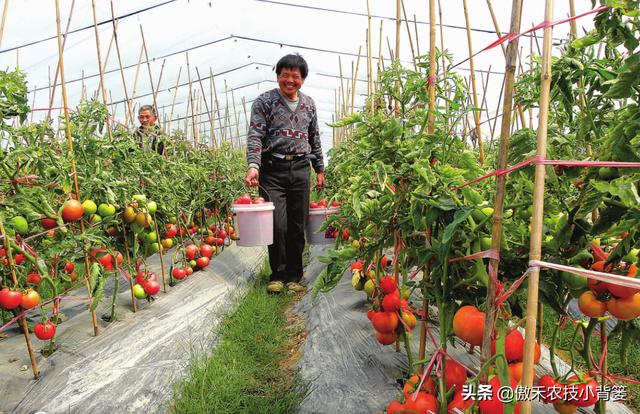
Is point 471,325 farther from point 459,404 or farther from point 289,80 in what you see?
point 289,80

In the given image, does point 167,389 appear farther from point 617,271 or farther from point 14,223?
point 617,271

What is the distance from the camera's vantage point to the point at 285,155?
119 inches

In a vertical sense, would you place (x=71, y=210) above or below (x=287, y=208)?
above

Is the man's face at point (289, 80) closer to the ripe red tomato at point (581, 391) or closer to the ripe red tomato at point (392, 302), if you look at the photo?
the ripe red tomato at point (392, 302)

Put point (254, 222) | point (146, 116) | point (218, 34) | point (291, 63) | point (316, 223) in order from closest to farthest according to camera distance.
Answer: point (254, 222) < point (291, 63) < point (316, 223) < point (146, 116) < point (218, 34)

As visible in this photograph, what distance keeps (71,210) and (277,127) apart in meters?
1.49

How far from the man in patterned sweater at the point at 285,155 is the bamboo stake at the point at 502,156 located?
6.72 ft

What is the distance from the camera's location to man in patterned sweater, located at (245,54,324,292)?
2.94 metres

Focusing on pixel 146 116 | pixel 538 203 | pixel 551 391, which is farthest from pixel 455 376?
pixel 146 116

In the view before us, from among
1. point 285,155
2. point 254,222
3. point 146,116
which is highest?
point 146,116

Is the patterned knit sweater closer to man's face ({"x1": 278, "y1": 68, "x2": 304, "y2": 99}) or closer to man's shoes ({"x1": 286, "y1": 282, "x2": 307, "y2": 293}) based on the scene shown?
man's face ({"x1": 278, "y1": 68, "x2": 304, "y2": 99})

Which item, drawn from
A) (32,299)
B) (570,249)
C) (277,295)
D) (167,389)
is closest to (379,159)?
(570,249)

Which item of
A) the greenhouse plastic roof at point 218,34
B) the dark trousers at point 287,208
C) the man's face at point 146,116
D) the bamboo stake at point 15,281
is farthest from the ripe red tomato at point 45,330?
the greenhouse plastic roof at point 218,34

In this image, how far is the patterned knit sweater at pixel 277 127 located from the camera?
9.61ft
